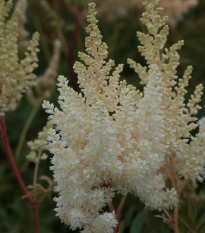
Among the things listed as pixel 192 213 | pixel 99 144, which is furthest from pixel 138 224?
pixel 99 144

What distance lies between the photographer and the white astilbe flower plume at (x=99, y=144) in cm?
154

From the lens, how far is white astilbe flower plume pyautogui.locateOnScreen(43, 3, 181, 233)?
1541 mm

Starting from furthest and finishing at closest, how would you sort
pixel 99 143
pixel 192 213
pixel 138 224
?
pixel 138 224
pixel 192 213
pixel 99 143

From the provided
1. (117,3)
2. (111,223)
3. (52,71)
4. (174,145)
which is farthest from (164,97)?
(117,3)

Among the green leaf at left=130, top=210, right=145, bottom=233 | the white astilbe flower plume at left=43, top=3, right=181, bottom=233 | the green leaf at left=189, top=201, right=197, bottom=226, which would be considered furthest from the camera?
the green leaf at left=130, top=210, right=145, bottom=233

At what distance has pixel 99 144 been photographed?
1.52m

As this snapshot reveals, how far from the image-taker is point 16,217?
3102 millimetres

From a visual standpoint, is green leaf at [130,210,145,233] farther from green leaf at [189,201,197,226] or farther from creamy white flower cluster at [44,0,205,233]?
creamy white flower cluster at [44,0,205,233]

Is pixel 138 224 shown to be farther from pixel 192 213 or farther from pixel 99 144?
pixel 99 144

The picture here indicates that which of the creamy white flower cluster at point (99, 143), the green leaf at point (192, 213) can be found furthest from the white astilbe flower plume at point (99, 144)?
the green leaf at point (192, 213)

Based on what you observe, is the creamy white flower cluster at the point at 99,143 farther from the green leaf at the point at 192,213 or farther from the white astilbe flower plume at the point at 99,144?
the green leaf at the point at 192,213

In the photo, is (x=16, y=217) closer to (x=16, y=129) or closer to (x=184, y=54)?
(x=16, y=129)

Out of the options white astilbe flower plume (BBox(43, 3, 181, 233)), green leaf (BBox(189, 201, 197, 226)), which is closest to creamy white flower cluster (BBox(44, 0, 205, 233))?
white astilbe flower plume (BBox(43, 3, 181, 233))

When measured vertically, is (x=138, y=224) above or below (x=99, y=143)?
below
